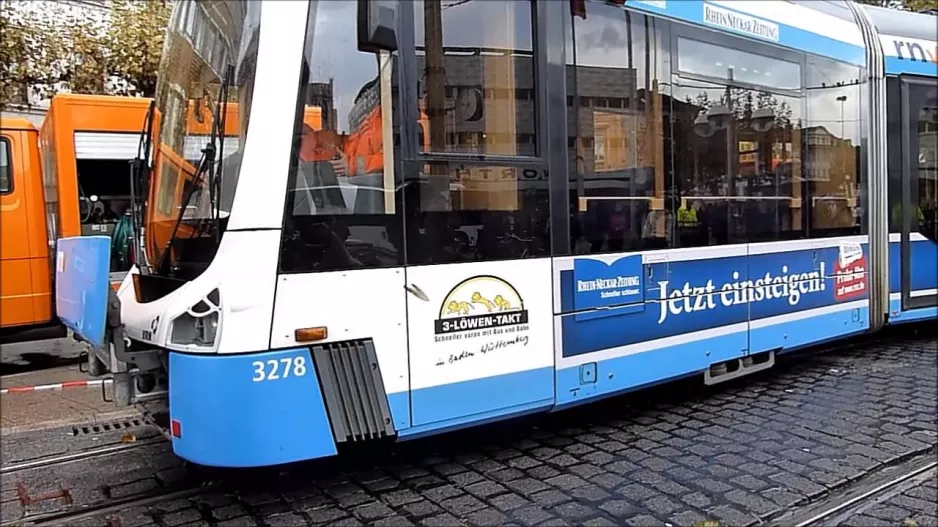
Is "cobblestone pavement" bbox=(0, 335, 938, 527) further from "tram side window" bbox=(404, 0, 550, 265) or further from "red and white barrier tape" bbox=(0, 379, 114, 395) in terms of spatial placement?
"red and white barrier tape" bbox=(0, 379, 114, 395)

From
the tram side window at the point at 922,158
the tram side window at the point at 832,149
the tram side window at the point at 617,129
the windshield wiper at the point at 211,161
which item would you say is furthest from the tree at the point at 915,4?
the windshield wiper at the point at 211,161

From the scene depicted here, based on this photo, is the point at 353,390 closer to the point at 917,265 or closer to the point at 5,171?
the point at 917,265

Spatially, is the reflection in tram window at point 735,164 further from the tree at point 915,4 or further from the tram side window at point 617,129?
the tree at point 915,4

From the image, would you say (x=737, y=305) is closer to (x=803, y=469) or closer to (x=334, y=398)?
(x=803, y=469)

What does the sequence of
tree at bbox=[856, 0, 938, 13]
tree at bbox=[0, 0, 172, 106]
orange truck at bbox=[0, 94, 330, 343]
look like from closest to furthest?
orange truck at bbox=[0, 94, 330, 343]
tree at bbox=[0, 0, 172, 106]
tree at bbox=[856, 0, 938, 13]

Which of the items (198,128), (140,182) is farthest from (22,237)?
(198,128)

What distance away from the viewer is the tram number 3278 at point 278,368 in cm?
360

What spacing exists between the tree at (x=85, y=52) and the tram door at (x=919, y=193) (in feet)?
30.4

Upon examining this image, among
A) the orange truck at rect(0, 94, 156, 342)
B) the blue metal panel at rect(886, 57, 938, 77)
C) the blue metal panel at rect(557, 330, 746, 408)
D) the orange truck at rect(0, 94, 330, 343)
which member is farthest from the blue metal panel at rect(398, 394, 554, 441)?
the orange truck at rect(0, 94, 156, 342)

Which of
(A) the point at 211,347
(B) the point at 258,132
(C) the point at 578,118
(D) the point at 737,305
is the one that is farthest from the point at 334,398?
(D) the point at 737,305

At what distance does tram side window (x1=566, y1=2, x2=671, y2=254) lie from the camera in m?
4.67

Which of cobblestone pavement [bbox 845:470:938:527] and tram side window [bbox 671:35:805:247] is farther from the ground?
tram side window [bbox 671:35:805:247]

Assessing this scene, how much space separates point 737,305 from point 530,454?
1.99m

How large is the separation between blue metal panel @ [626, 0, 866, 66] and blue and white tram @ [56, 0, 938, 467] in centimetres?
3
